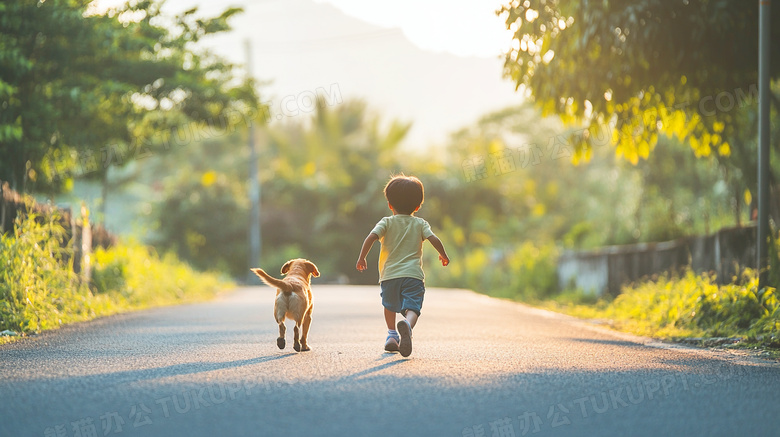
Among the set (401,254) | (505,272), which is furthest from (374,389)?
(505,272)

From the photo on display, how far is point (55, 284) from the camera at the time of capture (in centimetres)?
1069

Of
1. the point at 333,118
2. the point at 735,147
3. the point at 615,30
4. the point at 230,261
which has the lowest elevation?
the point at 230,261

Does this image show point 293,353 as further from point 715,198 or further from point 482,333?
point 715,198

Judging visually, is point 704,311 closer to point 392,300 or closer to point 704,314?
point 704,314

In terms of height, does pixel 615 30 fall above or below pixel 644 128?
above

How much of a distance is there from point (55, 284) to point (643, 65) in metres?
7.77

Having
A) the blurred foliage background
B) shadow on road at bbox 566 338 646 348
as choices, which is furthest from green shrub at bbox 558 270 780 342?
the blurred foliage background

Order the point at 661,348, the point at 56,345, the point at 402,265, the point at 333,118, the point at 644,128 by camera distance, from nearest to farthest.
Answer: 1. the point at 402,265
2. the point at 56,345
3. the point at 661,348
4. the point at 644,128
5. the point at 333,118

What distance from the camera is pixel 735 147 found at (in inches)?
586

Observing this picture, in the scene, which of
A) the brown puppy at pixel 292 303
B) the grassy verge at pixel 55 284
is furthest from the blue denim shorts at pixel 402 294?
the grassy verge at pixel 55 284

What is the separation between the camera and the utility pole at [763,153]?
9297 mm

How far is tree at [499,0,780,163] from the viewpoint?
1062 centimetres

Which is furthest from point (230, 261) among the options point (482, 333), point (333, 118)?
point (482, 333)

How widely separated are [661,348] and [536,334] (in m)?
1.55
